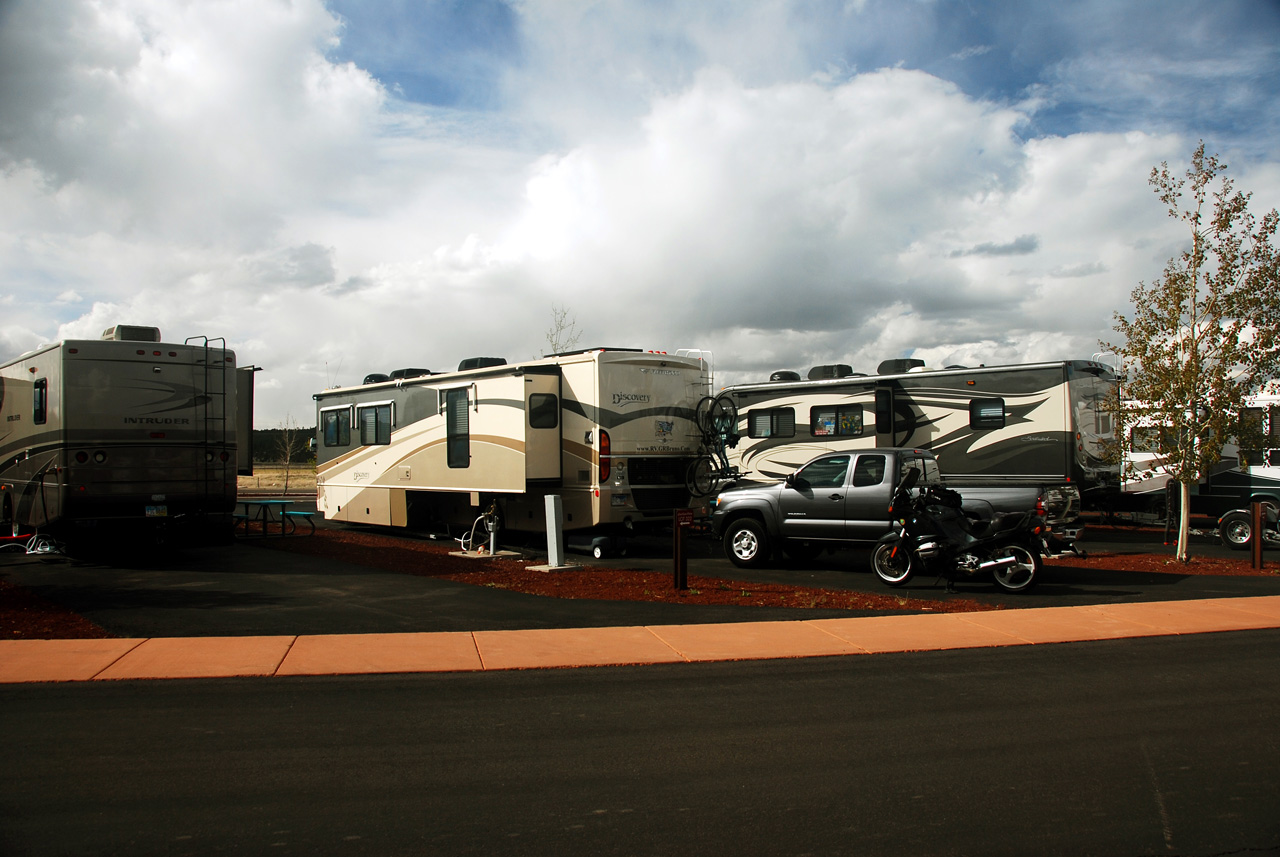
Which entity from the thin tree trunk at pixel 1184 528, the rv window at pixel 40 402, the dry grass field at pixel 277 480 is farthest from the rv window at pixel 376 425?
the dry grass field at pixel 277 480

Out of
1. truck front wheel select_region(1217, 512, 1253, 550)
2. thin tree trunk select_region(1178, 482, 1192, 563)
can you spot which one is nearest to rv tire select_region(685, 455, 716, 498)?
thin tree trunk select_region(1178, 482, 1192, 563)

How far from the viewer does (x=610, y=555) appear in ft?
50.1

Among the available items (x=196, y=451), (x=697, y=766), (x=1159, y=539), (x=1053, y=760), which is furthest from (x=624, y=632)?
(x=1159, y=539)

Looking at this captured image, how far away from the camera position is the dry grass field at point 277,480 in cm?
3753

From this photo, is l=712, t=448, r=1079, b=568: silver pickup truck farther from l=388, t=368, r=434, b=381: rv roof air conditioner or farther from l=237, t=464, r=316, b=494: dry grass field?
l=237, t=464, r=316, b=494: dry grass field

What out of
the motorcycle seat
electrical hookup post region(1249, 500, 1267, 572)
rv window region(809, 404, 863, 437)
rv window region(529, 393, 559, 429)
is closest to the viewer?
the motorcycle seat

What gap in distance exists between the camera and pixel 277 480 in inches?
1857

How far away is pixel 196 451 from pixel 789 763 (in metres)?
12.4

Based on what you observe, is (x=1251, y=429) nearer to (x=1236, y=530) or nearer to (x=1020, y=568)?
(x=1236, y=530)

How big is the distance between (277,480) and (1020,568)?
42.6 meters

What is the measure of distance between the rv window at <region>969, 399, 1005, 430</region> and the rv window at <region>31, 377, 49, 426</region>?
15.8 metres

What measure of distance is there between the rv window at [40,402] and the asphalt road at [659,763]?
8954 mm

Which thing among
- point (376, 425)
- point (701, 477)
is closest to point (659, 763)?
point (701, 477)

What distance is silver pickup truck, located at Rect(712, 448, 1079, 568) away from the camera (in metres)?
13.0
